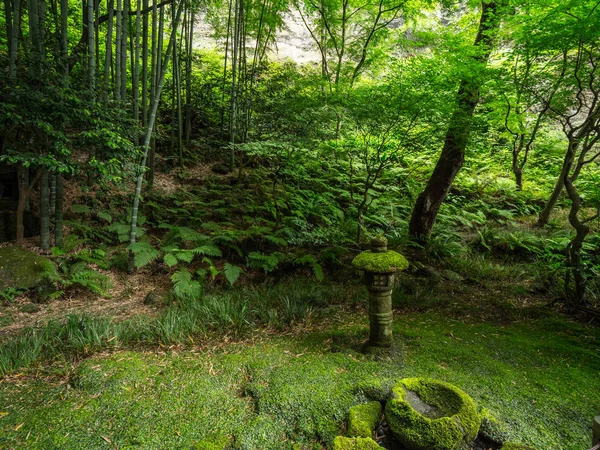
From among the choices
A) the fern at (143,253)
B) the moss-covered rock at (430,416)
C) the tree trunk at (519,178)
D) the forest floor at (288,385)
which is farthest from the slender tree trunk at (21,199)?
the tree trunk at (519,178)

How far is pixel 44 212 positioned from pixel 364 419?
5.33 meters

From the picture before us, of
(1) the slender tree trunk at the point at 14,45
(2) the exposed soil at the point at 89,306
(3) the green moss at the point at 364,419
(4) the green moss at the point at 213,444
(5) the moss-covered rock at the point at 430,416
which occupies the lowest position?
(2) the exposed soil at the point at 89,306

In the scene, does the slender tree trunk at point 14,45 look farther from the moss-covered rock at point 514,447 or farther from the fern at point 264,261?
the moss-covered rock at point 514,447

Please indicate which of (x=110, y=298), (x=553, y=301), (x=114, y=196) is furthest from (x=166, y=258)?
(x=553, y=301)

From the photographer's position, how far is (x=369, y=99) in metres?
4.19

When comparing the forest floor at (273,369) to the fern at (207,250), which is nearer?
the forest floor at (273,369)

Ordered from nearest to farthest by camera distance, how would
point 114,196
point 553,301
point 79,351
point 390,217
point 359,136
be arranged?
point 79,351 → point 553,301 → point 359,136 → point 114,196 → point 390,217

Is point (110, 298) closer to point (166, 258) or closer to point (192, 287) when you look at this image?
point (166, 258)

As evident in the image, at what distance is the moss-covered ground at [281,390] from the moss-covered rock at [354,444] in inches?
7.1

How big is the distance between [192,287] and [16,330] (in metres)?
1.88

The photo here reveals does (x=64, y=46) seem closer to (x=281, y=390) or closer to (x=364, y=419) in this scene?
(x=281, y=390)

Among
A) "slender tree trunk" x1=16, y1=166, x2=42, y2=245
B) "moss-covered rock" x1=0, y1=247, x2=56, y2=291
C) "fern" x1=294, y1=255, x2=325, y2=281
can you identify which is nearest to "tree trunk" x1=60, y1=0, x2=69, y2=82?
"slender tree trunk" x1=16, y1=166, x2=42, y2=245

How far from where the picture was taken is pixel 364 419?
1.89 meters

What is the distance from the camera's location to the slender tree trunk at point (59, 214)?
476cm
